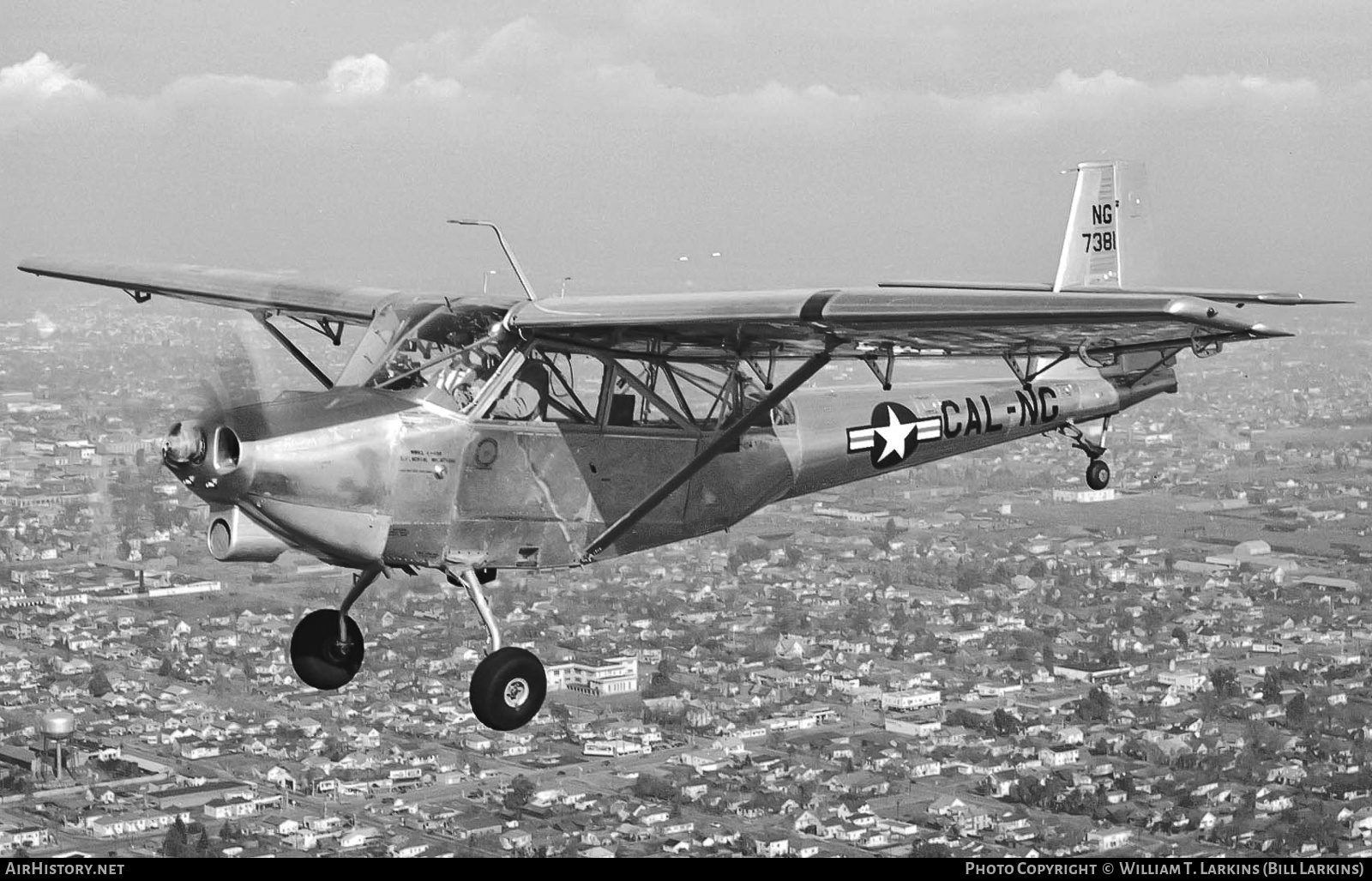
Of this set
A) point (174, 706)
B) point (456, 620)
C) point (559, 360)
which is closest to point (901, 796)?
point (456, 620)

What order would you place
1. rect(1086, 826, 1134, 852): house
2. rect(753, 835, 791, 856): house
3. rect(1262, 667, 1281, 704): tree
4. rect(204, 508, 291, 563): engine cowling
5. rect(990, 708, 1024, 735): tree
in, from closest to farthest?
rect(204, 508, 291, 563): engine cowling < rect(753, 835, 791, 856): house < rect(1086, 826, 1134, 852): house < rect(990, 708, 1024, 735): tree < rect(1262, 667, 1281, 704): tree

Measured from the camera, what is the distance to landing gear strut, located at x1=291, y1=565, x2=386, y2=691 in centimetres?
1211

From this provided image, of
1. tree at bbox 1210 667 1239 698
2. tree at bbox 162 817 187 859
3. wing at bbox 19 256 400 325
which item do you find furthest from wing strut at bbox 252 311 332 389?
tree at bbox 1210 667 1239 698

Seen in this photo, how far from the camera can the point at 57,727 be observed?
26266mm

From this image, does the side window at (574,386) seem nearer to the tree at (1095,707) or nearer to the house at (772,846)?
the house at (772,846)

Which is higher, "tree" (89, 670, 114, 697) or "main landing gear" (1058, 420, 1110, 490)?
"main landing gear" (1058, 420, 1110, 490)

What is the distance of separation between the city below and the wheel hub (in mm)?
2499

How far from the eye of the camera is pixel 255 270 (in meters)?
14.5

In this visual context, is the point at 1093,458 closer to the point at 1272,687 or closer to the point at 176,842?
the point at 176,842

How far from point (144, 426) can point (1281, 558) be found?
3490 cm

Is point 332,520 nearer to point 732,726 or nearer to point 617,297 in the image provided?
point 617,297

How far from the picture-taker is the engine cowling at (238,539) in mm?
10641

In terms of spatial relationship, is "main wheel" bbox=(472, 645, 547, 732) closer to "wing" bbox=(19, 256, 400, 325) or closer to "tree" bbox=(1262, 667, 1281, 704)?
"wing" bbox=(19, 256, 400, 325)

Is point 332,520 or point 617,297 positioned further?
point 617,297
